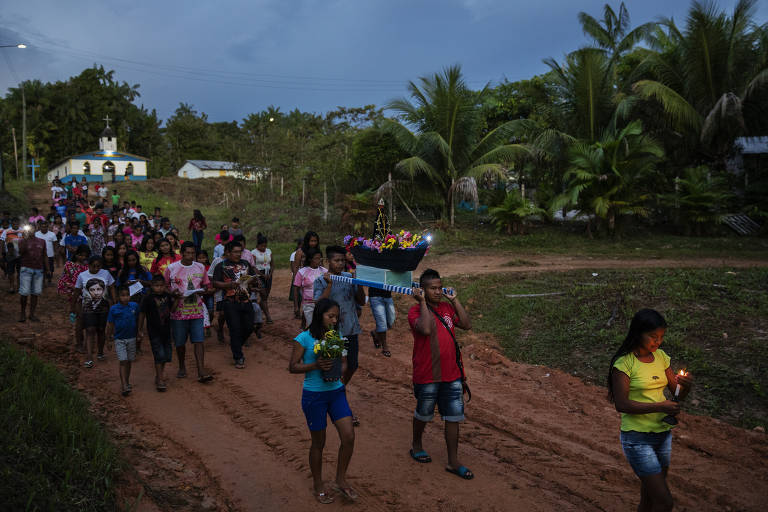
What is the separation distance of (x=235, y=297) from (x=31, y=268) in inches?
201

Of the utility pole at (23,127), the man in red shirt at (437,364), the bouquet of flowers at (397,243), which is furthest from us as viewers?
the utility pole at (23,127)

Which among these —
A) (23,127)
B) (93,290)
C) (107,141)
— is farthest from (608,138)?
(23,127)

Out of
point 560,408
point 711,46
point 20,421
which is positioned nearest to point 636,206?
point 711,46

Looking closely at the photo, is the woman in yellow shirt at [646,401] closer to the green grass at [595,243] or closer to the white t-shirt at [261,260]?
the white t-shirt at [261,260]

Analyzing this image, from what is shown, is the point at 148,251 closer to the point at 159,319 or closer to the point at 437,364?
the point at 159,319

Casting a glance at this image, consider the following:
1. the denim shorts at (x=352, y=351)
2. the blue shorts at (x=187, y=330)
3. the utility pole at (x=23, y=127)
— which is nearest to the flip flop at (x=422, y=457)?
the denim shorts at (x=352, y=351)

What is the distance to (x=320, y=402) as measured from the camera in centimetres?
455

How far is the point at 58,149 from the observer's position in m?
57.0

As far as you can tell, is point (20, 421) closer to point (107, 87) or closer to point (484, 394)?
point (484, 394)

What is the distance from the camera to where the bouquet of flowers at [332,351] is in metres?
4.41

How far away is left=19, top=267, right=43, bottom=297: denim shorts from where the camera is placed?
10.7 m

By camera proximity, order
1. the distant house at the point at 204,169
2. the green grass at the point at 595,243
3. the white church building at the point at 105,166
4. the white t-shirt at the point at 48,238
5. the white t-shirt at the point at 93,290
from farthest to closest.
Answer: the distant house at the point at 204,169 < the white church building at the point at 105,166 < the green grass at the point at 595,243 < the white t-shirt at the point at 48,238 < the white t-shirt at the point at 93,290

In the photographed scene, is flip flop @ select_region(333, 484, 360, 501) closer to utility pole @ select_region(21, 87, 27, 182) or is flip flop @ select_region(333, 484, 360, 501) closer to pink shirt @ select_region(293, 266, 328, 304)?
pink shirt @ select_region(293, 266, 328, 304)

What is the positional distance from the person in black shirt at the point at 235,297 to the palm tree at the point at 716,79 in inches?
643
